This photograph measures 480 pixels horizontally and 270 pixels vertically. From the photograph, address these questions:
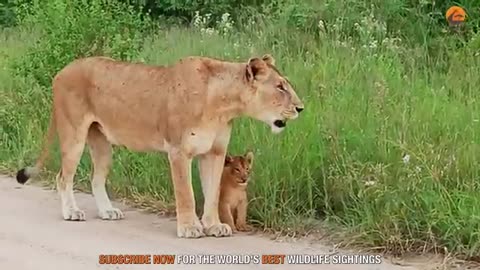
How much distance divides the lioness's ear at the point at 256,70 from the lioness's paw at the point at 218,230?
106 cm

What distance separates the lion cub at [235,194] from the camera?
7531 millimetres

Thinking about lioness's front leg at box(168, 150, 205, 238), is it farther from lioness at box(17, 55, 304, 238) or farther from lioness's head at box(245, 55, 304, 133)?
lioness's head at box(245, 55, 304, 133)

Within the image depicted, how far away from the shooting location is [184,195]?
729 cm

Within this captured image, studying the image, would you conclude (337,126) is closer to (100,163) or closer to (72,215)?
(100,163)

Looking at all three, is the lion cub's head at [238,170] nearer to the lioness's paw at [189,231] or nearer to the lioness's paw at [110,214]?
the lioness's paw at [189,231]

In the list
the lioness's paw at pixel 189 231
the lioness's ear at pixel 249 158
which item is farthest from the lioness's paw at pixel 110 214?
the lioness's ear at pixel 249 158

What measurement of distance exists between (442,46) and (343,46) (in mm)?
1648

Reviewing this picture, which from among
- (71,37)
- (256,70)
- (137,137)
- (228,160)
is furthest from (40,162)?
(71,37)

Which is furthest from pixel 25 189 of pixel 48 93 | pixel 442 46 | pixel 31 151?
pixel 442 46

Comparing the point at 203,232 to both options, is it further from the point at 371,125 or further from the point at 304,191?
the point at 371,125

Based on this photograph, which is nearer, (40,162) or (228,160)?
(228,160)

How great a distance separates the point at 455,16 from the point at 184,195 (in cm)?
555

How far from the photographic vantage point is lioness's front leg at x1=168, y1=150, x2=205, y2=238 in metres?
7.27

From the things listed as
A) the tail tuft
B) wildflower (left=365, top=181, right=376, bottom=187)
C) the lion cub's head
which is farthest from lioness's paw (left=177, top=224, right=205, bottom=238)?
the tail tuft
